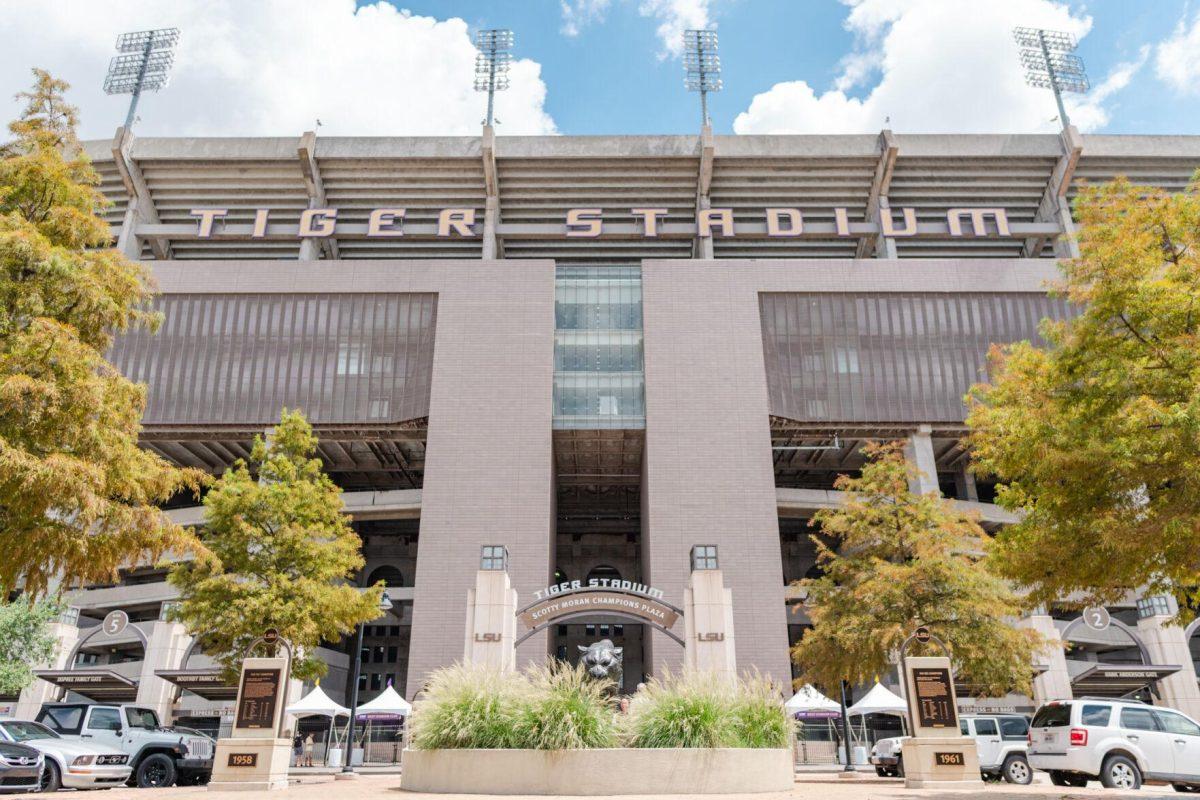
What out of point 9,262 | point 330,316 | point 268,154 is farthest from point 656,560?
point 268,154

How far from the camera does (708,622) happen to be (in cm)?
2573

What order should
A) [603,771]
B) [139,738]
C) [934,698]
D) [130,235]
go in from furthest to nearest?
[130,235]
[139,738]
[934,698]
[603,771]

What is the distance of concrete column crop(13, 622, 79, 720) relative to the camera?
1681 inches

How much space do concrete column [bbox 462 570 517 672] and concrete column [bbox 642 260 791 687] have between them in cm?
1218

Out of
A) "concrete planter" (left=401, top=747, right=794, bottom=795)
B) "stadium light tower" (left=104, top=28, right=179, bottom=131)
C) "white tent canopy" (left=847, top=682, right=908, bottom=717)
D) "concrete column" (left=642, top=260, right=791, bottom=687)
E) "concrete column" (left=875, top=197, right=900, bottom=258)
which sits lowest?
"concrete planter" (left=401, top=747, right=794, bottom=795)

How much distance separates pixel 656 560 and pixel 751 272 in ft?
60.4

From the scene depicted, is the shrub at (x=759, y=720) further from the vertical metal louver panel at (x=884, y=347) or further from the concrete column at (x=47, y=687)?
the concrete column at (x=47, y=687)

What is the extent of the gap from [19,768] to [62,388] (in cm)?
633

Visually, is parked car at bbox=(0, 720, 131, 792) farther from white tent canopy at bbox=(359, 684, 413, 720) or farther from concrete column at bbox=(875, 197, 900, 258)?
concrete column at bbox=(875, 197, 900, 258)

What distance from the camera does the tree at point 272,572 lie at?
22.7 metres

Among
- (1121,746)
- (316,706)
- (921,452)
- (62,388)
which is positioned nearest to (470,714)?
(62,388)

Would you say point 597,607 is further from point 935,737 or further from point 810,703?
point 935,737

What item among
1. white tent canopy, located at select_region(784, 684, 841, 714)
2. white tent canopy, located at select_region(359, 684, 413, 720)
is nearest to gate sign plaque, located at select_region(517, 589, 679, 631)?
white tent canopy, located at select_region(784, 684, 841, 714)

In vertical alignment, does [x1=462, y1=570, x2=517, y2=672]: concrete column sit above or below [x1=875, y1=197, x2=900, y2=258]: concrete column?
below
